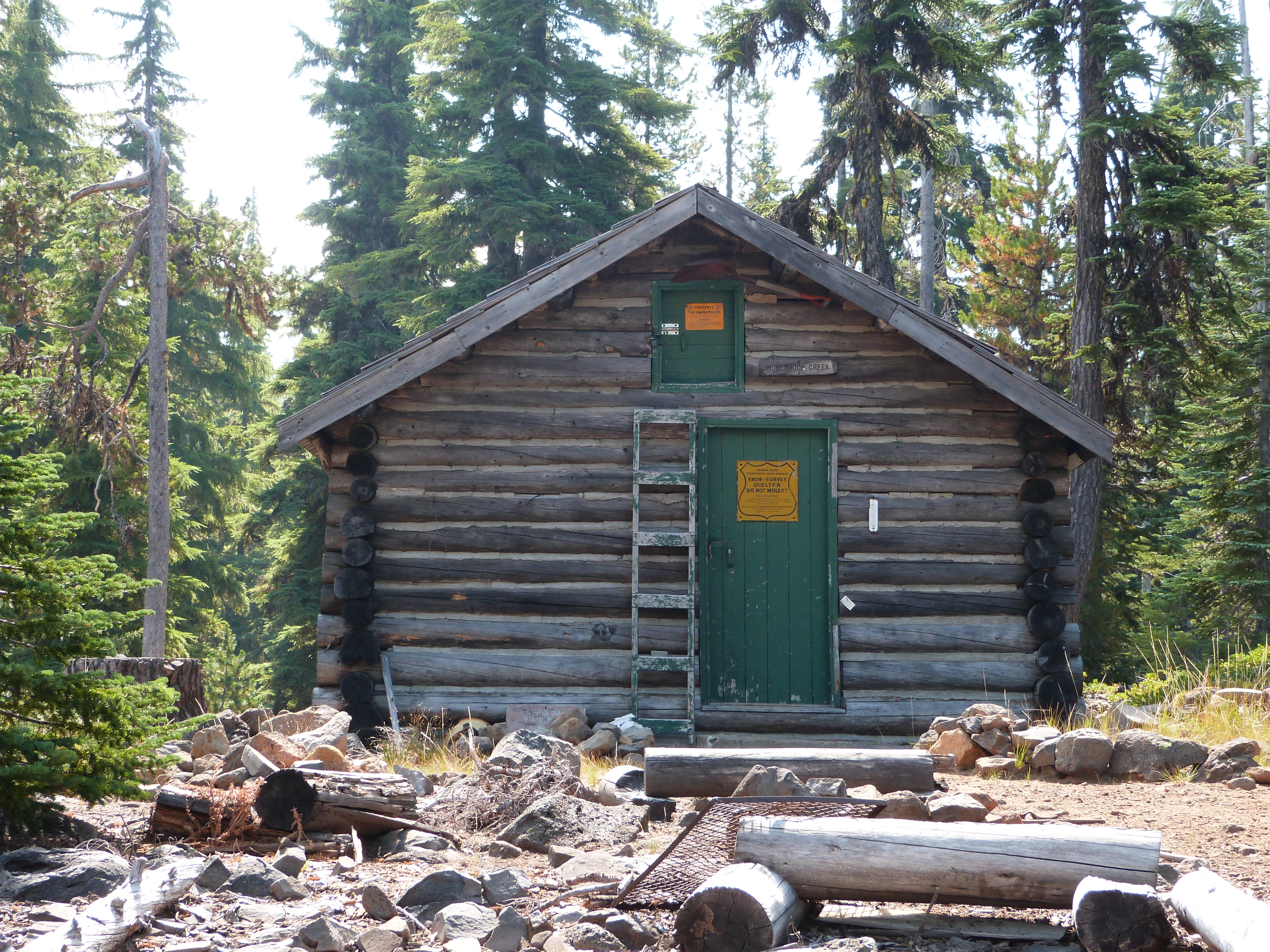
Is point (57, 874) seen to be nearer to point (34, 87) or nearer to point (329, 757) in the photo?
point (329, 757)

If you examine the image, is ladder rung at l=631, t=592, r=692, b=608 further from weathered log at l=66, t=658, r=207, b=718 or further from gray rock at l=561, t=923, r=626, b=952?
gray rock at l=561, t=923, r=626, b=952

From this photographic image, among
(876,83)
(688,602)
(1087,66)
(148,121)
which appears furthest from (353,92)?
(688,602)

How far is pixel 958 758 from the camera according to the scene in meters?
7.28

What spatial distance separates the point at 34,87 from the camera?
82.4 feet

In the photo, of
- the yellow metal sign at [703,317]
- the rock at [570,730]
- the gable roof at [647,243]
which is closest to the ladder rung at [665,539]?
the rock at [570,730]

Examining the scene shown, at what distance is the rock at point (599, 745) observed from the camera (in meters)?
7.93

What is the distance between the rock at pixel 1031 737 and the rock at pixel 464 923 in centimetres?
451

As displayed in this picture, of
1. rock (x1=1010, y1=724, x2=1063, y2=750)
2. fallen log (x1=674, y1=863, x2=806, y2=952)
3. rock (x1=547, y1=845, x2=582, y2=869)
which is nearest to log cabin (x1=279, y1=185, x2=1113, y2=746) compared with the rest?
rock (x1=1010, y1=724, x2=1063, y2=750)

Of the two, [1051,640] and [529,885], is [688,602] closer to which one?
→ [1051,640]

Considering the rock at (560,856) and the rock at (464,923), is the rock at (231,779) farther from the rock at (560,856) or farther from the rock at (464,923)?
the rock at (464,923)

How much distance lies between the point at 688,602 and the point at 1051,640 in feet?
10.5

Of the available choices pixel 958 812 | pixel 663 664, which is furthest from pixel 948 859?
pixel 663 664

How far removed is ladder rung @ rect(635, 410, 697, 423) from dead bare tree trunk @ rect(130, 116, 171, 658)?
8970 millimetres

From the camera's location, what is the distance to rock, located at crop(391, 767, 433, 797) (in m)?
6.11
